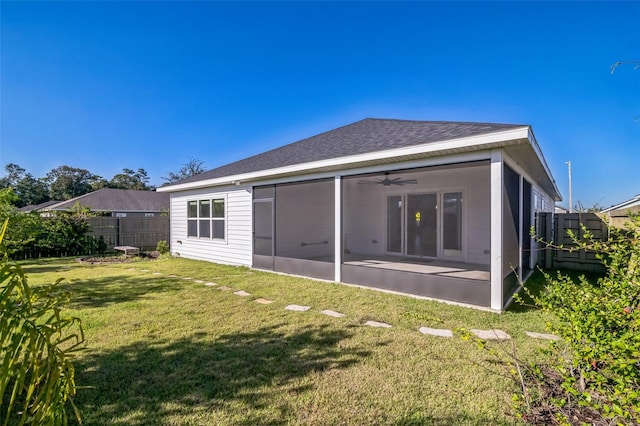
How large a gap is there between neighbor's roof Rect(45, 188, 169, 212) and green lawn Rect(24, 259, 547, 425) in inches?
940

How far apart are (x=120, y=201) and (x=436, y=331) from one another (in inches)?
1178

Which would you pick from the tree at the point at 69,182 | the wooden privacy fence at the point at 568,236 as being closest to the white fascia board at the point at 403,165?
the wooden privacy fence at the point at 568,236

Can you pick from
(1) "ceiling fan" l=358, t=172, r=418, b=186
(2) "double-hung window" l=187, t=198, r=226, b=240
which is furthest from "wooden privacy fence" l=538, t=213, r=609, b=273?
(2) "double-hung window" l=187, t=198, r=226, b=240

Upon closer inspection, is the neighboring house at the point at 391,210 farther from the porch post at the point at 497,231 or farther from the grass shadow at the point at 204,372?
the grass shadow at the point at 204,372

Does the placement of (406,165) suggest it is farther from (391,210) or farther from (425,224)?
(391,210)

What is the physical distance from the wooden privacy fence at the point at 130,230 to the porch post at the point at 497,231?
1391 cm

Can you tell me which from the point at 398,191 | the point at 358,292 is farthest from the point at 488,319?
the point at 398,191

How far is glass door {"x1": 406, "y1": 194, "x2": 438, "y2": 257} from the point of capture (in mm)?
8562

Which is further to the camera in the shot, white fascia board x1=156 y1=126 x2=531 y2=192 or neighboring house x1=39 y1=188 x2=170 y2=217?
neighboring house x1=39 y1=188 x2=170 y2=217

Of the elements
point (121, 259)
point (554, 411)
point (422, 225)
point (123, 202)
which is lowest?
point (121, 259)

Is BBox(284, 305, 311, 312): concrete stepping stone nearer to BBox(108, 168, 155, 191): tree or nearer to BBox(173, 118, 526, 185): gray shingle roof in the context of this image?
BBox(173, 118, 526, 185): gray shingle roof

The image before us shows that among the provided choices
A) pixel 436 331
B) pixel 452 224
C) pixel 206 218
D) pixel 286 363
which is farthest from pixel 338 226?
pixel 206 218

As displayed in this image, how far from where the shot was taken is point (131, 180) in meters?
53.7

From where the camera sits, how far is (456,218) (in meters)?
8.20
